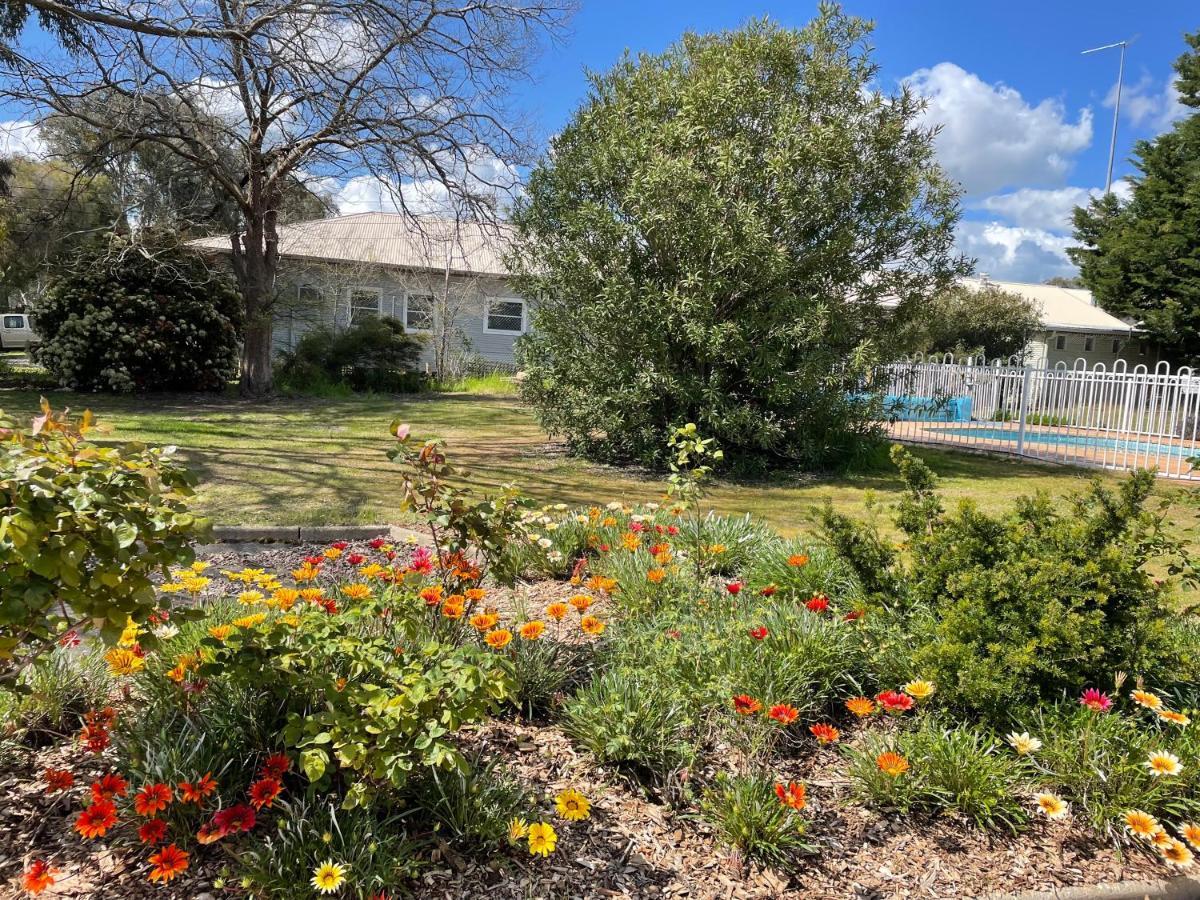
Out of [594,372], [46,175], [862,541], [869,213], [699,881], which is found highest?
[46,175]

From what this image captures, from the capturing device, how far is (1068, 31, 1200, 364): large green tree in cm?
2277

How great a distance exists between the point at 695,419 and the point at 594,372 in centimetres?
131

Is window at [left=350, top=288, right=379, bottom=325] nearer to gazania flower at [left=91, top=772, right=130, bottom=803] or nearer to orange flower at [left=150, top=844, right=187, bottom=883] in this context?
gazania flower at [left=91, top=772, right=130, bottom=803]

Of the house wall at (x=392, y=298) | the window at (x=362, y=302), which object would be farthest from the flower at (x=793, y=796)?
the window at (x=362, y=302)

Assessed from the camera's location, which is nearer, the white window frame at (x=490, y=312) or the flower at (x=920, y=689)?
the flower at (x=920, y=689)

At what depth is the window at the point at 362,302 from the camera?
2212cm

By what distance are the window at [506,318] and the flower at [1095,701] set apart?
22708 millimetres

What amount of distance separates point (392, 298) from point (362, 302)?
956mm

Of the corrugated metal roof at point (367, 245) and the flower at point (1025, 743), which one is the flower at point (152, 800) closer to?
the flower at point (1025, 743)

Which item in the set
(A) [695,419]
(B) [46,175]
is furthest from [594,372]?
(B) [46,175]

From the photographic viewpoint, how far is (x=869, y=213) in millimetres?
9148

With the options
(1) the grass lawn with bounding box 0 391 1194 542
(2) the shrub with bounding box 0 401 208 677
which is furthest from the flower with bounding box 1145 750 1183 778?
(2) the shrub with bounding box 0 401 208 677

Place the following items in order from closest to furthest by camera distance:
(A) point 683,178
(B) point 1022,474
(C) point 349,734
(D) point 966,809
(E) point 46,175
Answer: (C) point 349,734 < (D) point 966,809 < (A) point 683,178 < (B) point 1022,474 < (E) point 46,175

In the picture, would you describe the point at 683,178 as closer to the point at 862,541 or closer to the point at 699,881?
the point at 862,541
